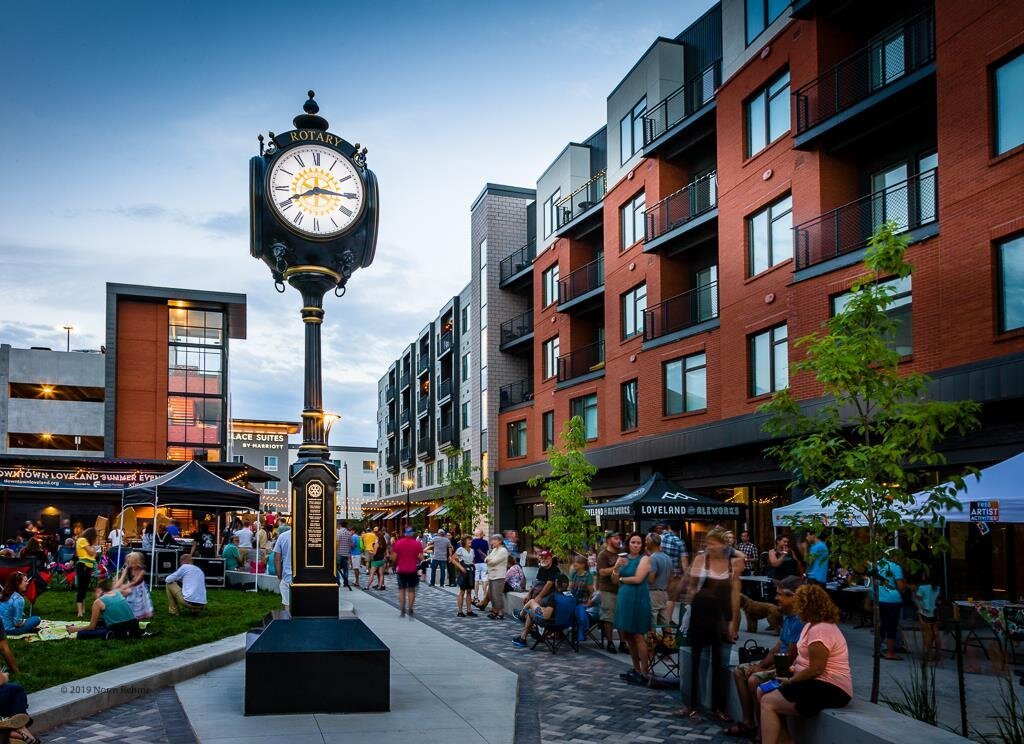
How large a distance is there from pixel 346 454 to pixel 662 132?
90.7 metres

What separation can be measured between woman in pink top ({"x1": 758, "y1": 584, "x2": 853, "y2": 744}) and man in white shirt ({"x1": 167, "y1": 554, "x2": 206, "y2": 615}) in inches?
507

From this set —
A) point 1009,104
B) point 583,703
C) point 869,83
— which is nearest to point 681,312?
point 869,83

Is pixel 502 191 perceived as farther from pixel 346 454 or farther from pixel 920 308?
pixel 346 454

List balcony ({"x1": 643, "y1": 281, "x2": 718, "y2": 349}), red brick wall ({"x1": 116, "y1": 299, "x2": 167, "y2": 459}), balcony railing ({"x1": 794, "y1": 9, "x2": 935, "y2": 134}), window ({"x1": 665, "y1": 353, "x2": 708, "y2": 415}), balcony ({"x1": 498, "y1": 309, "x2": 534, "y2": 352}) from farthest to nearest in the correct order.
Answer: red brick wall ({"x1": 116, "y1": 299, "x2": 167, "y2": 459}), balcony ({"x1": 498, "y1": 309, "x2": 534, "y2": 352}), balcony ({"x1": 643, "y1": 281, "x2": 718, "y2": 349}), window ({"x1": 665, "y1": 353, "x2": 708, "y2": 415}), balcony railing ({"x1": 794, "y1": 9, "x2": 935, "y2": 134})

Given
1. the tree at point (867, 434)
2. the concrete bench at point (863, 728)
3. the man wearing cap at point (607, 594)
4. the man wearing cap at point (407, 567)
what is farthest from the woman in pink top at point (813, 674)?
the man wearing cap at point (407, 567)

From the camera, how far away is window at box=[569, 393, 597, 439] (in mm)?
35969

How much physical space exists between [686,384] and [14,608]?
1952 centimetres

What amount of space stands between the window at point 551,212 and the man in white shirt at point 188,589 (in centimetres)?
2629

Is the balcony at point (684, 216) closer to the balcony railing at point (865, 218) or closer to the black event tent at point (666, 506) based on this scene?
the balcony railing at point (865, 218)

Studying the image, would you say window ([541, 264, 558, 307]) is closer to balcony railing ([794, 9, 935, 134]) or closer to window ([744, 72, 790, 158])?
window ([744, 72, 790, 158])

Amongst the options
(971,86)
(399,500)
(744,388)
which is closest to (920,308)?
(971,86)

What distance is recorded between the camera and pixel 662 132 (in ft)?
99.2

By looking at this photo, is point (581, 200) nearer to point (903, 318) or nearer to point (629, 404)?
point (629, 404)

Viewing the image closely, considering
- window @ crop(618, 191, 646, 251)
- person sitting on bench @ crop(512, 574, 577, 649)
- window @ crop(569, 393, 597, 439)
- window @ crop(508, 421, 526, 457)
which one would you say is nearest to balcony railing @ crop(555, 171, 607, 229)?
window @ crop(618, 191, 646, 251)
